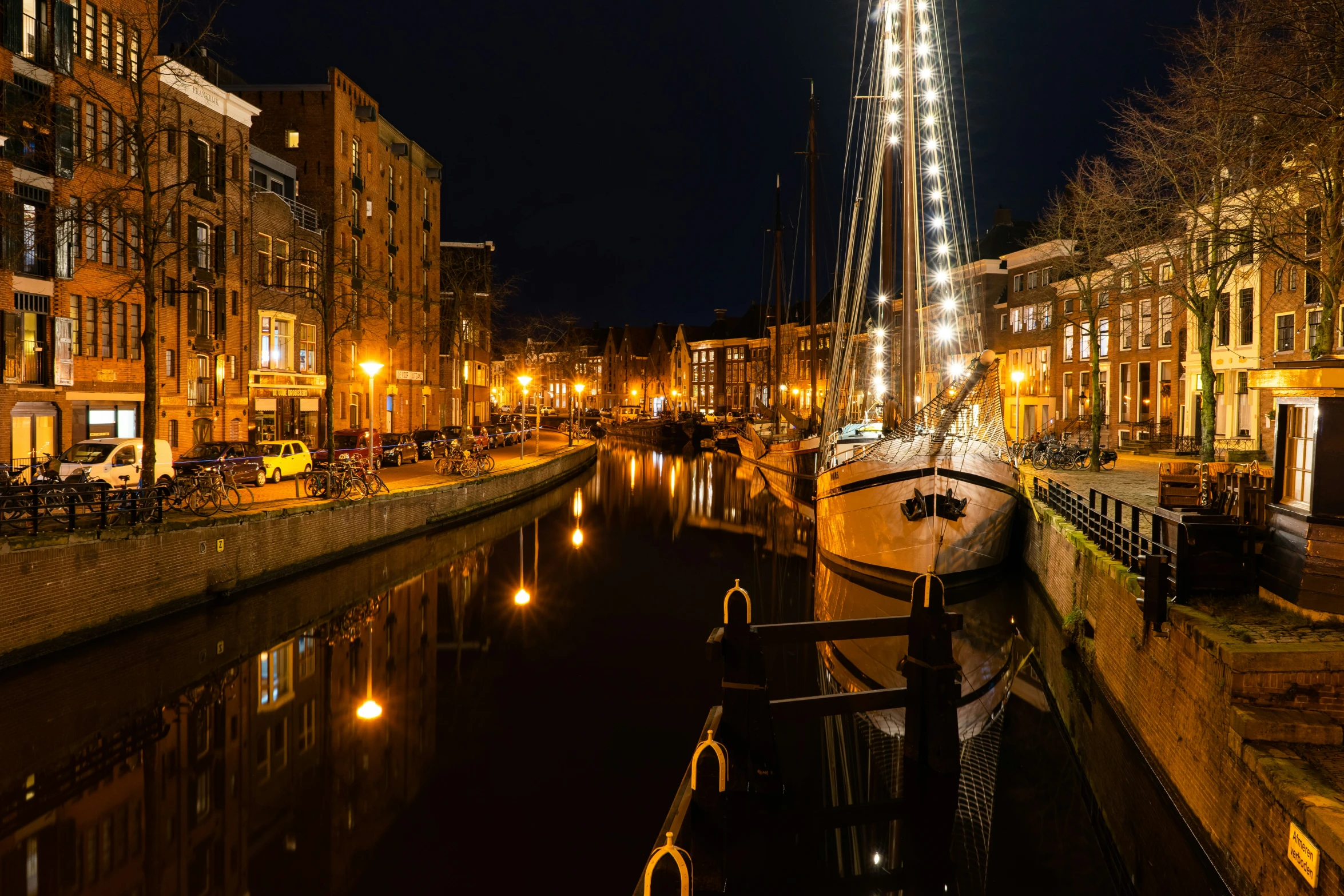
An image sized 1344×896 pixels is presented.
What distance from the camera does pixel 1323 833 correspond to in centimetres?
523

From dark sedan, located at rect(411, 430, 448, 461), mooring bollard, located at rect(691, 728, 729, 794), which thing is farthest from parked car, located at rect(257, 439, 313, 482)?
mooring bollard, located at rect(691, 728, 729, 794)

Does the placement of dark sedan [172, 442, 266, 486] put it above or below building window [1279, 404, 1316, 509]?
below

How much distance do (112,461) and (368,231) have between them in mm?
30323

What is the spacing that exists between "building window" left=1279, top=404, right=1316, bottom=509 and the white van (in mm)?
19299

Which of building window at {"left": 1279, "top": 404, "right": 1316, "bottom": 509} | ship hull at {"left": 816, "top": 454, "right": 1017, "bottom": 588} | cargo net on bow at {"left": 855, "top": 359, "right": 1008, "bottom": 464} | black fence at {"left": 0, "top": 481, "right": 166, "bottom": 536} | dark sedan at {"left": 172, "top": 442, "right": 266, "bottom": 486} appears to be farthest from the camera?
dark sedan at {"left": 172, "top": 442, "right": 266, "bottom": 486}

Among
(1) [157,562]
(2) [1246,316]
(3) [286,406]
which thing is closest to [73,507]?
(1) [157,562]

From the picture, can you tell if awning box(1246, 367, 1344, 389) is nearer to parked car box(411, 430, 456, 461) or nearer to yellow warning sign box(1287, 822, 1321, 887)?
yellow warning sign box(1287, 822, 1321, 887)

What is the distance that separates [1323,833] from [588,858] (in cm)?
558

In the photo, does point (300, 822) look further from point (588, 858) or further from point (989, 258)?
point (989, 258)

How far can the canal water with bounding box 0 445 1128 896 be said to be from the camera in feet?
26.2

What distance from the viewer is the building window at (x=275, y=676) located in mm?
12062

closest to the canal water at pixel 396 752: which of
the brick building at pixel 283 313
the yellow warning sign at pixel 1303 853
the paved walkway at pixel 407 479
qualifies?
the paved walkway at pixel 407 479

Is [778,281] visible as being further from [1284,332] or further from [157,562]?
[157,562]

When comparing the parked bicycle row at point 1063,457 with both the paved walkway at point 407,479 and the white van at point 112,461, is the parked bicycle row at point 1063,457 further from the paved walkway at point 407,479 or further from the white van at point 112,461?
the white van at point 112,461
